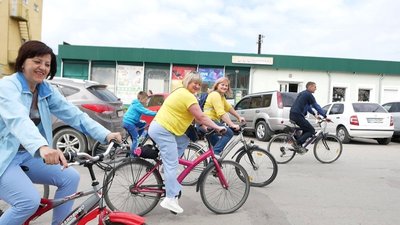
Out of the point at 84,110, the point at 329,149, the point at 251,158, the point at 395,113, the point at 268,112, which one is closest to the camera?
the point at 251,158

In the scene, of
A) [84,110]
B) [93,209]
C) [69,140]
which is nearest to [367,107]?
[84,110]

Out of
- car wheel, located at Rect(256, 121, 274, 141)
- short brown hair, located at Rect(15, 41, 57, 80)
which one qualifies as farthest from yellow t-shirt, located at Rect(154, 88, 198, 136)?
car wheel, located at Rect(256, 121, 274, 141)

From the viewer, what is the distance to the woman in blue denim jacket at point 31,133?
2451 millimetres

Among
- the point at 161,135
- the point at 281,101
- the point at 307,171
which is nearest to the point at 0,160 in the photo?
the point at 161,135

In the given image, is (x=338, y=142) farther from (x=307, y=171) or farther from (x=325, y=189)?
(x=325, y=189)

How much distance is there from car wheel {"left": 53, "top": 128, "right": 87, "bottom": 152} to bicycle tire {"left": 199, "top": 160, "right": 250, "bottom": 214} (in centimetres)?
406

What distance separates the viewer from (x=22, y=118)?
2471 mm

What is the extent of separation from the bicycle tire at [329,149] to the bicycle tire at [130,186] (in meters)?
5.35

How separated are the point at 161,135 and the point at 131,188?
713 mm

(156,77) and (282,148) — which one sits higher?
(156,77)

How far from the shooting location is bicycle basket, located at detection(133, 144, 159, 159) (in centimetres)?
459

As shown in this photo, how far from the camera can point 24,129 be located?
2439 mm

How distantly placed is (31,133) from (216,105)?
13.7 feet

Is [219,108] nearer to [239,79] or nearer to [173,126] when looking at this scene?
[173,126]
